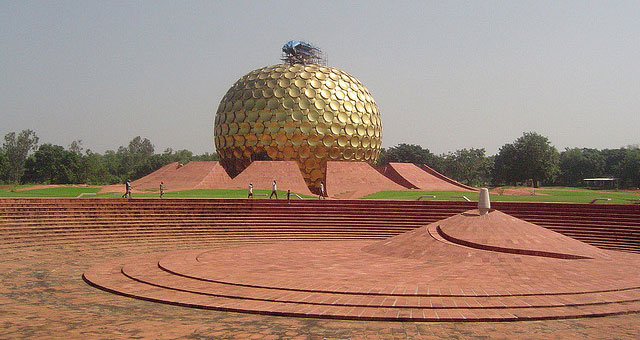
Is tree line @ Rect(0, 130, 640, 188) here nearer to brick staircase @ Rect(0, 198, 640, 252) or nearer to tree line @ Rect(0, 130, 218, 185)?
tree line @ Rect(0, 130, 218, 185)

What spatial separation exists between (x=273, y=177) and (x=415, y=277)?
20.6 m

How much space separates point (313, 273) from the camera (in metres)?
10.0

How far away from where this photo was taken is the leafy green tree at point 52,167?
56438 mm

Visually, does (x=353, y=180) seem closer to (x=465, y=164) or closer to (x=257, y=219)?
(x=257, y=219)

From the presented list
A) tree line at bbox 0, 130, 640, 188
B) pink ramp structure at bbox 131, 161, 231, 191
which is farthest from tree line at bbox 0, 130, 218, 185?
pink ramp structure at bbox 131, 161, 231, 191

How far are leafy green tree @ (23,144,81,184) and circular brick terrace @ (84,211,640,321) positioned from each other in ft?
164

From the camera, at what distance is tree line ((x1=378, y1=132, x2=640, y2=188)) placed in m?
58.6

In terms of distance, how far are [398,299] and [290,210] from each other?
37.9 ft

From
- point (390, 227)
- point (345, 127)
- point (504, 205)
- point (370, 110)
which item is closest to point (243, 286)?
point (390, 227)

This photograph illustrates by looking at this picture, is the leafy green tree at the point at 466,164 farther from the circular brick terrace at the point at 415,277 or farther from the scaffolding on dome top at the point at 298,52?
the circular brick terrace at the point at 415,277

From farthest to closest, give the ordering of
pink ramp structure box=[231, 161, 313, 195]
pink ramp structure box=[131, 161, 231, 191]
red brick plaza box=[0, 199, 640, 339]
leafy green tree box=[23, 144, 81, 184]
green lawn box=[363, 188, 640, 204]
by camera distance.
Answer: leafy green tree box=[23, 144, 81, 184]
pink ramp structure box=[131, 161, 231, 191]
pink ramp structure box=[231, 161, 313, 195]
green lawn box=[363, 188, 640, 204]
red brick plaza box=[0, 199, 640, 339]

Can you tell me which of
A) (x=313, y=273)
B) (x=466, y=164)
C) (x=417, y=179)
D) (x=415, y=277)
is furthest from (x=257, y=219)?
(x=466, y=164)

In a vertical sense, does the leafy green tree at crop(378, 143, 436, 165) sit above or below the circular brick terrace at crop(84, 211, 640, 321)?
above

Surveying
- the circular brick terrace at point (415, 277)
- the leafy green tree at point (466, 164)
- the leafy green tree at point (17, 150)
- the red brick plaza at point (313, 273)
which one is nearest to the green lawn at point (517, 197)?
the red brick plaza at point (313, 273)
